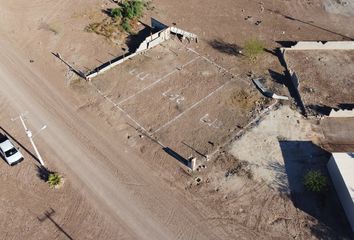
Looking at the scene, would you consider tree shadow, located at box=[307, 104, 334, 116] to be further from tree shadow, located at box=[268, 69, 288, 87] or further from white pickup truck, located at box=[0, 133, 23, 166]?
white pickup truck, located at box=[0, 133, 23, 166]

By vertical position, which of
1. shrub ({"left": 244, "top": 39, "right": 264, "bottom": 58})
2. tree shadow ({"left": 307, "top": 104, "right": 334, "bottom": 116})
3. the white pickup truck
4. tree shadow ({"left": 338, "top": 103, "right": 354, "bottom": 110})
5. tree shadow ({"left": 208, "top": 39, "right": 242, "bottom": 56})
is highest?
shrub ({"left": 244, "top": 39, "right": 264, "bottom": 58})

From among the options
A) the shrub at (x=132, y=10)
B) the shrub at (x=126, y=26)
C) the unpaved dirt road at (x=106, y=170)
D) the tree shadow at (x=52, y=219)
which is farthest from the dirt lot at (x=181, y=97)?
the tree shadow at (x=52, y=219)

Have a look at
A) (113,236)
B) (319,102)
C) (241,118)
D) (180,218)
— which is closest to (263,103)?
(241,118)

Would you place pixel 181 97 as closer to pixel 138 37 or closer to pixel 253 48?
pixel 138 37

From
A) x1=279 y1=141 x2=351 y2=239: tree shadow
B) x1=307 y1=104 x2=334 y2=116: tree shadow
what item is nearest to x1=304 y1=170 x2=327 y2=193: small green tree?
x1=279 y1=141 x2=351 y2=239: tree shadow

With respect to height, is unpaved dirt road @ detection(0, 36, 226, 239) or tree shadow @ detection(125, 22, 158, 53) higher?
tree shadow @ detection(125, 22, 158, 53)

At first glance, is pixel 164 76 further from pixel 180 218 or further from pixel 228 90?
pixel 180 218
